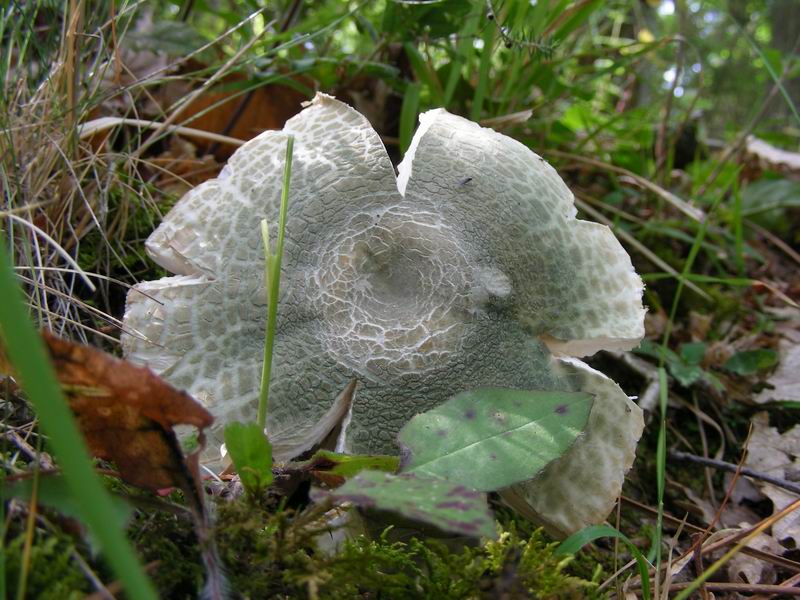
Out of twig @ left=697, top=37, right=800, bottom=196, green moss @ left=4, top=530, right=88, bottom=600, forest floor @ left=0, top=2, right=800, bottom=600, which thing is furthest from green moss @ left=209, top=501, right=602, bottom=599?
twig @ left=697, top=37, right=800, bottom=196

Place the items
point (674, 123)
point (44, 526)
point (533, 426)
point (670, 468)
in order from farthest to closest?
point (674, 123), point (670, 468), point (533, 426), point (44, 526)

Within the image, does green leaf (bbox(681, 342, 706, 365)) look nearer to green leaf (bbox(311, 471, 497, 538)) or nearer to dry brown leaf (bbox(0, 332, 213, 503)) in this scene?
green leaf (bbox(311, 471, 497, 538))

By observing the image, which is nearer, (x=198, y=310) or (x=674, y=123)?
(x=198, y=310)

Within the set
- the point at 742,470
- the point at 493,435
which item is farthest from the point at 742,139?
the point at 493,435

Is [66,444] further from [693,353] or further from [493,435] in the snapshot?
[693,353]

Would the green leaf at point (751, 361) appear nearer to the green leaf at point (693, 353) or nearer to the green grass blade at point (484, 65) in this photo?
the green leaf at point (693, 353)

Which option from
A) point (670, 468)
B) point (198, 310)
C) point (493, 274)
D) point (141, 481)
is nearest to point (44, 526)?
point (141, 481)

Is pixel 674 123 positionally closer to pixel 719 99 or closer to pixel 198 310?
pixel 198 310
